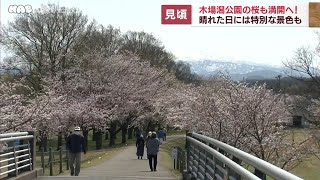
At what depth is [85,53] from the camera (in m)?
48.5

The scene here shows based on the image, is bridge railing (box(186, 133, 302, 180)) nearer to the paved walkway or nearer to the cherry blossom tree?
the paved walkway

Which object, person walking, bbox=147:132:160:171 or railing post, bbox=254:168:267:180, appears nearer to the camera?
railing post, bbox=254:168:267:180

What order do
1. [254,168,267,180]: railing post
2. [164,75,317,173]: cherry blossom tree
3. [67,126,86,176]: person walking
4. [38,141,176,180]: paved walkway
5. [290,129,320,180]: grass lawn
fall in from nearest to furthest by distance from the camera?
[254,168,267,180]: railing post
[38,141,176,180]: paved walkway
[67,126,86,176]: person walking
[164,75,317,173]: cherry blossom tree
[290,129,320,180]: grass lawn

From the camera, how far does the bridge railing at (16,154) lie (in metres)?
10.5

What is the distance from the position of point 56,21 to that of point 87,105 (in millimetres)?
8236

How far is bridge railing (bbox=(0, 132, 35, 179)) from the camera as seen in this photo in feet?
34.4

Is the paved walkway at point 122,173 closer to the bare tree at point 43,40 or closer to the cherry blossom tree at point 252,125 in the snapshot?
the cherry blossom tree at point 252,125

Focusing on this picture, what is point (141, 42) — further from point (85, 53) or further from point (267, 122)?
point (267, 122)

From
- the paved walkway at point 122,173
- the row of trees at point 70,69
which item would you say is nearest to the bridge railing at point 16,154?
the paved walkway at point 122,173

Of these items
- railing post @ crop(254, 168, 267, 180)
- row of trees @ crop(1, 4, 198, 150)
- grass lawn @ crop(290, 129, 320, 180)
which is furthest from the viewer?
row of trees @ crop(1, 4, 198, 150)

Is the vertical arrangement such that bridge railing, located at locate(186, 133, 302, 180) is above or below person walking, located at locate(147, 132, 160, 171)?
above

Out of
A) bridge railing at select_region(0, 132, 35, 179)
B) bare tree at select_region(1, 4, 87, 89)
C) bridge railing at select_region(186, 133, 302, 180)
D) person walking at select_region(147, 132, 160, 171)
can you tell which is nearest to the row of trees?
bare tree at select_region(1, 4, 87, 89)

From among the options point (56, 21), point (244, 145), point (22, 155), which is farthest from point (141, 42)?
point (22, 155)

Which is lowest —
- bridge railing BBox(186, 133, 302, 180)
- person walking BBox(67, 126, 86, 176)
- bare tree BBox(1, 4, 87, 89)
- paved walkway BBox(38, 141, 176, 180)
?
paved walkway BBox(38, 141, 176, 180)
